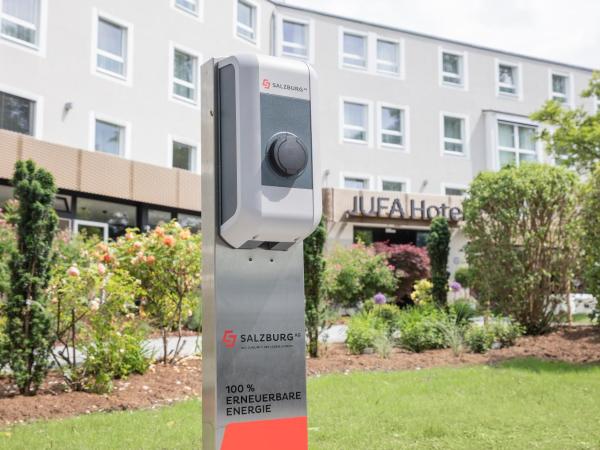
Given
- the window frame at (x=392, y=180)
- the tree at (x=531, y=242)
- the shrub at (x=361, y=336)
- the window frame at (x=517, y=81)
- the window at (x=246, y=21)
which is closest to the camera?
the shrub at (x=361, y=336)

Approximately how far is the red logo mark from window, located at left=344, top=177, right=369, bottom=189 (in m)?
22.5

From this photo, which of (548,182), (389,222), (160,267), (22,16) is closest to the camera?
(160,267)

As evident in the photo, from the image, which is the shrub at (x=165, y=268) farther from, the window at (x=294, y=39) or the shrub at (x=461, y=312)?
the window at (x=294, y=39)

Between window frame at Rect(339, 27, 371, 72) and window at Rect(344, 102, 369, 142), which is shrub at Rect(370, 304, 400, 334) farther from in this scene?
window frame at Rect(339, 27, 371, 72)

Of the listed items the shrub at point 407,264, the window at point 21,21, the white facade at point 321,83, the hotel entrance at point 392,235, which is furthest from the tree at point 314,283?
the hotel entrance at point 392,235

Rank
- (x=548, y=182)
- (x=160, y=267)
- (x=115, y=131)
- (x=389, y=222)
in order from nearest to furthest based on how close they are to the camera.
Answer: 1. (x=160, y=267)
2. (x=548, y=182)
3. (x=115, y=131)
4. (x=389, y=222)

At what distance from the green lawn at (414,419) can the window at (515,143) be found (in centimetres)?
2217

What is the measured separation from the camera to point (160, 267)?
884 cm

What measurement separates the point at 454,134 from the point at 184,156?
13276 millimetres

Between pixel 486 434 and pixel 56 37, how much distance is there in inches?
611

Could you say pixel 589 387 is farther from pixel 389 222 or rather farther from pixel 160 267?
pixel 389 222

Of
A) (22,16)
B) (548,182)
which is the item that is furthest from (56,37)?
(548,182)

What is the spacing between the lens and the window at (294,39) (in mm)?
24469

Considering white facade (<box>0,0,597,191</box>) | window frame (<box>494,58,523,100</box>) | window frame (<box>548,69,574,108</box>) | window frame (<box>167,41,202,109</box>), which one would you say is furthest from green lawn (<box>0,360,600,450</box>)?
window frame (<box>548,69,574,108</box>)
